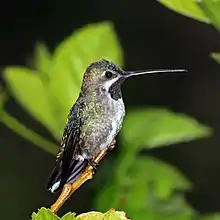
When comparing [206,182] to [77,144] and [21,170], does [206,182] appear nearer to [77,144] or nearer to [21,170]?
[21,170]

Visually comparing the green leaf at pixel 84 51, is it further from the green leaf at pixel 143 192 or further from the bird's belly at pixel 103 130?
the bird's belly at pixel 103 130

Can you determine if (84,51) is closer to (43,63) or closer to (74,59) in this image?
(74,59)

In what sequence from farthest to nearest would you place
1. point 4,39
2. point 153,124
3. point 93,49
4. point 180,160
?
1. point 4,39
2. point 180,160
3. point 153,124
4. point 93,49

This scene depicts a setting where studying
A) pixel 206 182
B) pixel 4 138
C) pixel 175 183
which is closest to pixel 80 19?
pixel 4 138

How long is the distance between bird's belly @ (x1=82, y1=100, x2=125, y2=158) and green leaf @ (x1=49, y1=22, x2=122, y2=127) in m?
0.35

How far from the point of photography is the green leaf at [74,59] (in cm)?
164

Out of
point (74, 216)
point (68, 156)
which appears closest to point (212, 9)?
point (68, 156)

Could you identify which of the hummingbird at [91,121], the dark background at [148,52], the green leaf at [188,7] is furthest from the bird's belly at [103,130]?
the dark background at [148,52]

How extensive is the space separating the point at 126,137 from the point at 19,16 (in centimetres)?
460

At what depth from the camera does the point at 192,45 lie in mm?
6281

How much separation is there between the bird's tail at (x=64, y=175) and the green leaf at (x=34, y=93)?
41cm

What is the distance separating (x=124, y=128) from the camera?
1.78 meters

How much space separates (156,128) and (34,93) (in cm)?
27

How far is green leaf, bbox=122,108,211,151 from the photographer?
1.75m
